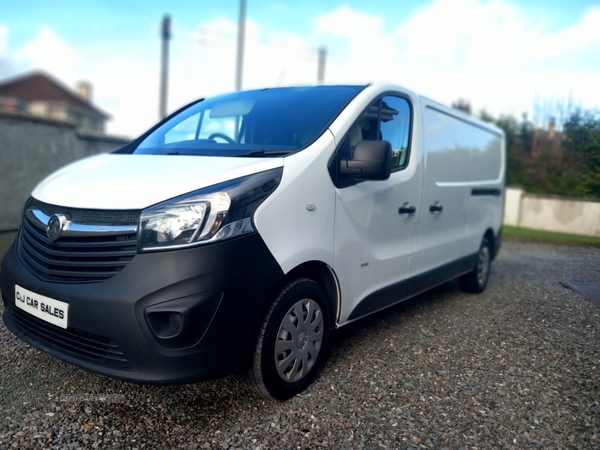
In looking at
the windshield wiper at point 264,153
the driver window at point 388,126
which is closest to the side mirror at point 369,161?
the driver window at point 388,126

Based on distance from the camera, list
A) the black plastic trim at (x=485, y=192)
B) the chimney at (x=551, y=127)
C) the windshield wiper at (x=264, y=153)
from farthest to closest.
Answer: the black plastic trim at (x=485, y=192) → the chimney at (x=551, y=127) → the windshield wiper at (x=264, y=153)

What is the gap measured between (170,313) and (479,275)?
4119mm

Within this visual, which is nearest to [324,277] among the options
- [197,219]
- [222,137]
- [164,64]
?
[197,219]

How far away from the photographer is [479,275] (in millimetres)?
5496

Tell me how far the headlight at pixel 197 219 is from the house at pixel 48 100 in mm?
39708

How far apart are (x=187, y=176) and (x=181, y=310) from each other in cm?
68

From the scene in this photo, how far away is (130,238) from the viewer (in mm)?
2297

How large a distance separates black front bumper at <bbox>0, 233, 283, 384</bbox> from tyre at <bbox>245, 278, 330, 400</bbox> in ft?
0.49

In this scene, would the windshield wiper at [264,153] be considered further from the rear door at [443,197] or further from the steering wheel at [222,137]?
the rear door at [443,197]

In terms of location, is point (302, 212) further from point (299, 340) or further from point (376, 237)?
point (376, 237)

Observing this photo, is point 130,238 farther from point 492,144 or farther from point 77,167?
point 492,144

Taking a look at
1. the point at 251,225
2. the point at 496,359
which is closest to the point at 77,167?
the point at 251,225

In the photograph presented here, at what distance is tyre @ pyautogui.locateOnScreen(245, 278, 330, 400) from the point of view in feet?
8.48

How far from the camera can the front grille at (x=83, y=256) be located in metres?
2.30
